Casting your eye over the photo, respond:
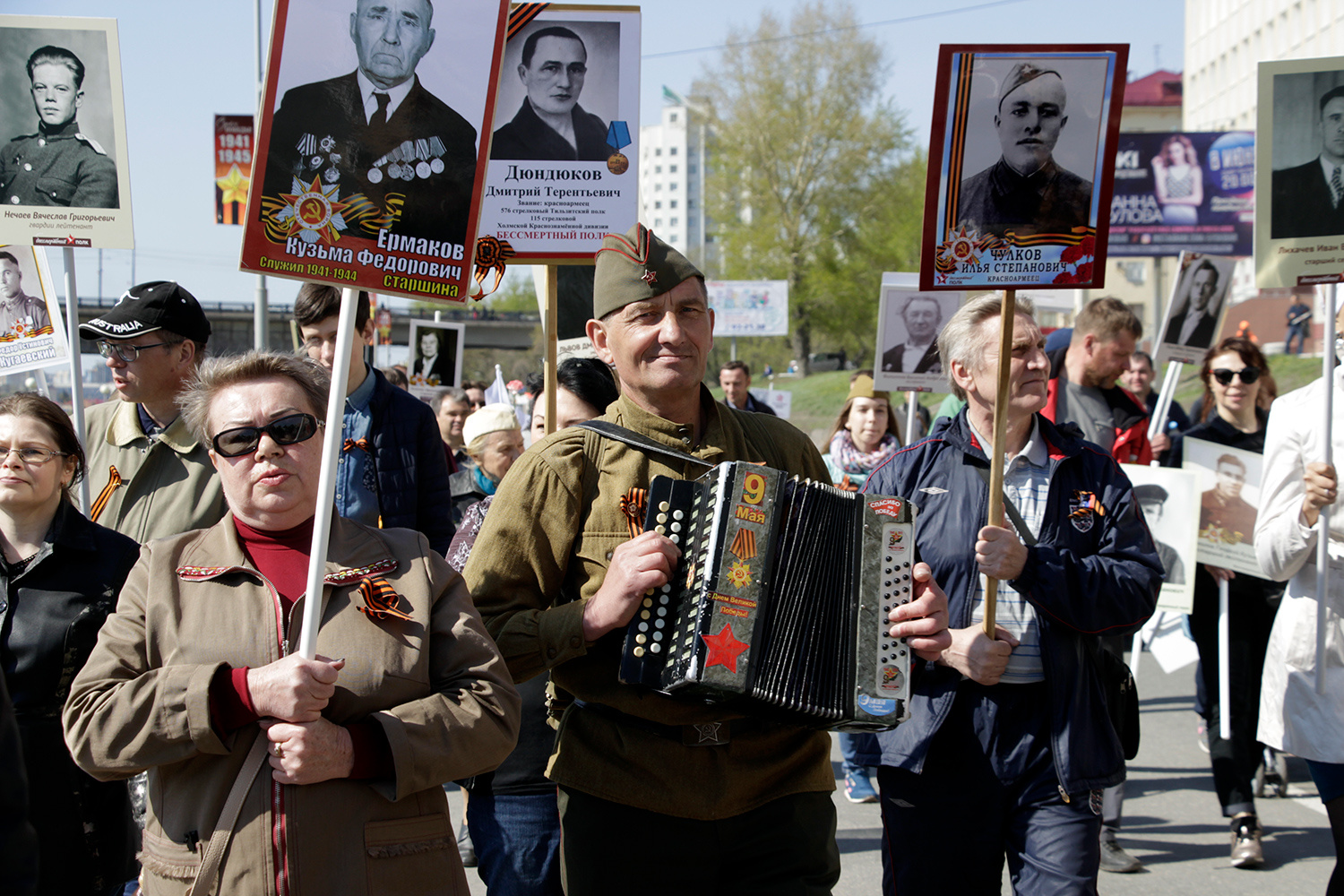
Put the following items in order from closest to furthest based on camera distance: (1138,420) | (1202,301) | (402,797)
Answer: (402,797)
(1138,420)
(1202,301)

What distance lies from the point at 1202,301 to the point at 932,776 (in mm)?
6712

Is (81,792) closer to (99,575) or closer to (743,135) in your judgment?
(99,575)

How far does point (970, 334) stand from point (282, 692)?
2379 mm

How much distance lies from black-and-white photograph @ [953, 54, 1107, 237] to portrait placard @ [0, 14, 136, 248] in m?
3.03

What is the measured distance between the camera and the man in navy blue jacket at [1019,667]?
3.35 metres

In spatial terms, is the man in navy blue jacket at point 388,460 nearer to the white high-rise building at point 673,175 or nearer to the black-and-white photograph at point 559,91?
the black-and-white photograph at point 559,91

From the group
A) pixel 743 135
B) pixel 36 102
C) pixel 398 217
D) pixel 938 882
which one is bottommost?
pixel 938 882

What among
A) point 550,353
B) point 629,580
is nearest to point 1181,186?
point 550,353

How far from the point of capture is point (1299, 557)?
14.5ft

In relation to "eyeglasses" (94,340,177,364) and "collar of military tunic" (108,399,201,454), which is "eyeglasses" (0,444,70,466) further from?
"eyeglasses" (94,340,177,364)

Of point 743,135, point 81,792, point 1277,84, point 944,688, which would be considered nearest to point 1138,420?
point 1277,84

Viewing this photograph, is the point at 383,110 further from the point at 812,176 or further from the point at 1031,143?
the point at 812,176

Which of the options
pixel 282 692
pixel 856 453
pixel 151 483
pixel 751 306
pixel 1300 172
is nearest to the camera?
pixel 282 692

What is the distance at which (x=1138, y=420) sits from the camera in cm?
663
